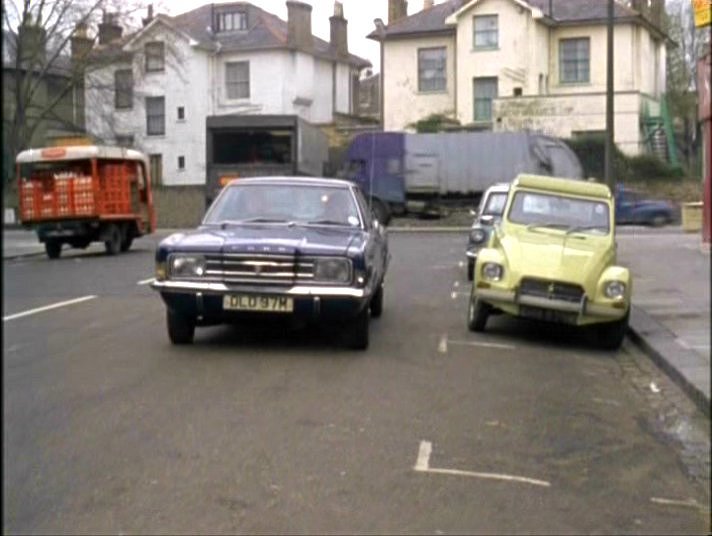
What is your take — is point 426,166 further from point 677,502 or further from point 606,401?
point 677,502

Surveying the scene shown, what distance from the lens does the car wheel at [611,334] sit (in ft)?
44.3

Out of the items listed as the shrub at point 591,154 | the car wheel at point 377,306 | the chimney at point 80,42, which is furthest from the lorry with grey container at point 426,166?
the chimney at point 80,42

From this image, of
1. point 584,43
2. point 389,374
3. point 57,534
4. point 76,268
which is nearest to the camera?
point 57,534

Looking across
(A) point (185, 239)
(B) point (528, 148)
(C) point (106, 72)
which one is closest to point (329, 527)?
(C) point (106, 72)

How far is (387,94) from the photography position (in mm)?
47750

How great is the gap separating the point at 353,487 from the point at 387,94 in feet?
135

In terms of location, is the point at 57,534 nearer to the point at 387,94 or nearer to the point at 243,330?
the point at 243,330

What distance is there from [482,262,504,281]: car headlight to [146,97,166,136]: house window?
3.47 metres

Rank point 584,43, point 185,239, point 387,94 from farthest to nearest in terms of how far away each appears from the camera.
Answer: point 387,94 < point 584,43 < point 185,239

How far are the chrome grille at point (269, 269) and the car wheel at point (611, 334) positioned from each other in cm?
355

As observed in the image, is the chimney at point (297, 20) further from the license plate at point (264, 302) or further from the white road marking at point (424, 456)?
the license plate at point (264, 302)

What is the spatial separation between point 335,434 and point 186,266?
3.58m

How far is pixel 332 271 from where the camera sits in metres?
11.7

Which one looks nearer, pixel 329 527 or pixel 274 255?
pixel 329 527
